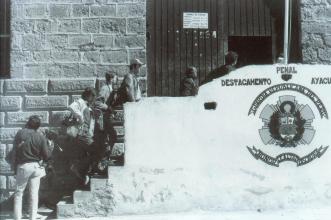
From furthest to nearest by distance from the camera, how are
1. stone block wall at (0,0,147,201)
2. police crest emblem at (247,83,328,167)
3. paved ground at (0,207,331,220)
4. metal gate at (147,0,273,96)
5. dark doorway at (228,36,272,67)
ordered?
1. dark doorway at (228,36,272,67)
2. metal gate at (147,0,273,96)
3. stone block wall at (0,0,147,201)
4. police crest emblem at (247,83,328,167)
5. paved ground at (0,207,331,220)

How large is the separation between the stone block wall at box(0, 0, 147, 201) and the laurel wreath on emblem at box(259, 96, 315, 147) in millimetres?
2545

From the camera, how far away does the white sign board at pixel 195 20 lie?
1001cm

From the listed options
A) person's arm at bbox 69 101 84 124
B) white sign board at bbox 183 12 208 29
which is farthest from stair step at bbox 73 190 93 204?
white sign board at bbox 183 12 208 29

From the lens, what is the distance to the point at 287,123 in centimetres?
808

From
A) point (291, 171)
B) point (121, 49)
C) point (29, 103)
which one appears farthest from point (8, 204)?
point (291, 171)

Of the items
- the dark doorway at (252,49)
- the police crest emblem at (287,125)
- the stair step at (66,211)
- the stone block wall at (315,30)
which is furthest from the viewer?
the dark doorway at (252,49)

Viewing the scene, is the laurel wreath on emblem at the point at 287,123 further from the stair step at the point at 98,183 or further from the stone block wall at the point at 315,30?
the stair step at the point at 98,183

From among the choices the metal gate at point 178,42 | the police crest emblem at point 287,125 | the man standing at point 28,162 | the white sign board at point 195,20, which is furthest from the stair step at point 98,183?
the white sign board at point 195,20

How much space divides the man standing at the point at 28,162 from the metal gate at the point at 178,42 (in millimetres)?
2690

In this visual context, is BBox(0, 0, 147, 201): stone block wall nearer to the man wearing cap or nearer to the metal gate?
the metal gate

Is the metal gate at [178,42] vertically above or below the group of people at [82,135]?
above

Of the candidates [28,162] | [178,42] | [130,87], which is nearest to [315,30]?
[178,42]

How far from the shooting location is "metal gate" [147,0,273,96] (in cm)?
993

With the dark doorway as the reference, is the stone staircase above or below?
below
